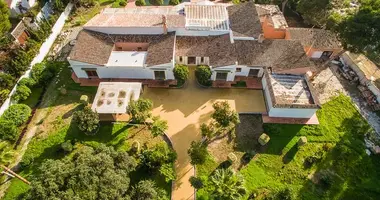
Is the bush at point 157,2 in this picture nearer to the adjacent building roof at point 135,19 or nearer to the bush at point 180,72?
the adjacent building roof at point 135,19

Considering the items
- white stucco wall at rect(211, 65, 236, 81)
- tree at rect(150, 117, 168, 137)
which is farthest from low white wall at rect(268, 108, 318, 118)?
tree at rect(150, 117, 168, 137)

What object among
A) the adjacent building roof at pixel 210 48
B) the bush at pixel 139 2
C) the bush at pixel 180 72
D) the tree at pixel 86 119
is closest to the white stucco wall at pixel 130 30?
the adjacent building roof at pixel 210 48

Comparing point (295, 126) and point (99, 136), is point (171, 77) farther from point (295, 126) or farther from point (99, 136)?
point (295, 126)

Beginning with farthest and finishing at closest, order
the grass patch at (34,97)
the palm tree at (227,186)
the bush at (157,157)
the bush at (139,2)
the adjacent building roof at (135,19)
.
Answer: the bush at (139,2), the adjacent building roof at (135,19), the grass patch at (34,97), the bush at (157,157), the palm tree at (227,186)

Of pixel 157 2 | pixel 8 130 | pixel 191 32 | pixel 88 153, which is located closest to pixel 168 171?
A: pixel 88 153

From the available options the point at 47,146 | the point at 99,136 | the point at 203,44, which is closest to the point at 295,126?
the point at 203,44

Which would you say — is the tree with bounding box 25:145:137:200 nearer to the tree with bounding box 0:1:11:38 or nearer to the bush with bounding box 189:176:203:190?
the bush with bounding box 189:176:203:190

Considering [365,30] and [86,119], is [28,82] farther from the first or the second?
[365,30]
